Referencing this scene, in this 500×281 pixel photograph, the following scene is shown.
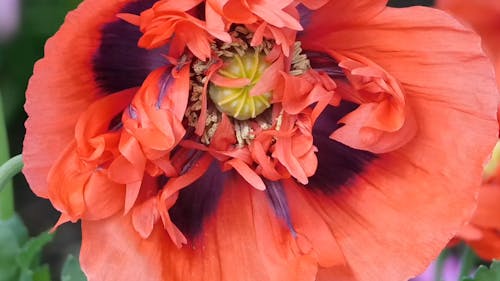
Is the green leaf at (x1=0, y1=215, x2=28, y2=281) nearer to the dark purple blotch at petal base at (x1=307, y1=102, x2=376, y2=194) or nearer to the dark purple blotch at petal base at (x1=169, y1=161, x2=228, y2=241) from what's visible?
the dark purple blotch at petal base at (x1=169, y1=161, x2=228, y2=241)

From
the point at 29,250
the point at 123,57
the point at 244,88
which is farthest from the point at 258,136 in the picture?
the point at 29,250

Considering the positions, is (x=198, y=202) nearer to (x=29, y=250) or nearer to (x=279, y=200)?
(x=279, y=200)

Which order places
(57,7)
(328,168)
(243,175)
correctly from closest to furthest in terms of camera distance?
(243,175) → (328,168) → (57,7)

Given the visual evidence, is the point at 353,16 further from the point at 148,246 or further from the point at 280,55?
the point at 148,246

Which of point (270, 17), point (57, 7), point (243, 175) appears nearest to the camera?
point (270, 17)

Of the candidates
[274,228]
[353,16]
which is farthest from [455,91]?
[274,228]

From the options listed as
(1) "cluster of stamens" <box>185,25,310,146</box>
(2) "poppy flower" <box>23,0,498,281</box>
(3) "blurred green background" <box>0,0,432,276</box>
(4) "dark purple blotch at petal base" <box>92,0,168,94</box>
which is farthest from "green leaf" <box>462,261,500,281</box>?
(3) "blurred green background" <box>0,0,432,276</box>

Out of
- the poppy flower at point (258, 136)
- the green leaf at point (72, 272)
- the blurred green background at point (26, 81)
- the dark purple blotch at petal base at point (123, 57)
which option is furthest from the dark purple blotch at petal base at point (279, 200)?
the blurred green background at point (26, 81)
